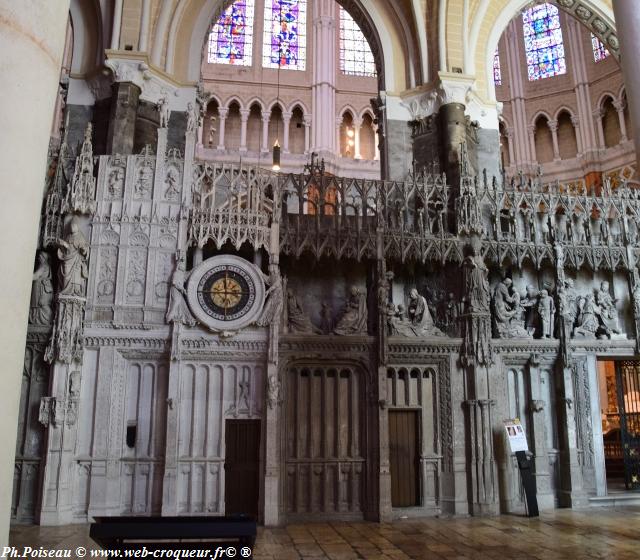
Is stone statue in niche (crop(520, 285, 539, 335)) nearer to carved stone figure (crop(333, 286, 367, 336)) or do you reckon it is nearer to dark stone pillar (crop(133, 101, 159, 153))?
A: carved stone figure (crop(333, 286, 367, 336))

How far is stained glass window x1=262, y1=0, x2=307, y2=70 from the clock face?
69.0 feet

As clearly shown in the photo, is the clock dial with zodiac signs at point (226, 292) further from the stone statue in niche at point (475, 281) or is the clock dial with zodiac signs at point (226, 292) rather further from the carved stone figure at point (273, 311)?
the stone statue in niche at point (475, 281)

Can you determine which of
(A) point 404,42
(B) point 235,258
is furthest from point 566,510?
(A) point 404,42

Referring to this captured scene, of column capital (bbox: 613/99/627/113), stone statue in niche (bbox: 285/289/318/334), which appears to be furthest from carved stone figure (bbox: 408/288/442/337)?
column capital (bbox: 613/99/627/113)

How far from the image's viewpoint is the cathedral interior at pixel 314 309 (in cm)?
1219

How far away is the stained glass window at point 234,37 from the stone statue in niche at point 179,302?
21000mm

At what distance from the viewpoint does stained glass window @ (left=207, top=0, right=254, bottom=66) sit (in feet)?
101

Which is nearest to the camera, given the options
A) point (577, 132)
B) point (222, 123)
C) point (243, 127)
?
point (577, 132)

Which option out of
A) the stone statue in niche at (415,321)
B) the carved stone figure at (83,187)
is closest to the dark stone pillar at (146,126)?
the carved stone figure at (83,187)

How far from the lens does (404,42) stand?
1741cm

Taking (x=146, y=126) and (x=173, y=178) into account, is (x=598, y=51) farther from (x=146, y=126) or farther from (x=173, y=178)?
(x=173, y=178)

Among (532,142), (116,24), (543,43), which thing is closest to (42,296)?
(116,24)

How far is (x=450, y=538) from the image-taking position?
34.8 ft

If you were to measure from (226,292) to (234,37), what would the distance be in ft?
73.6
